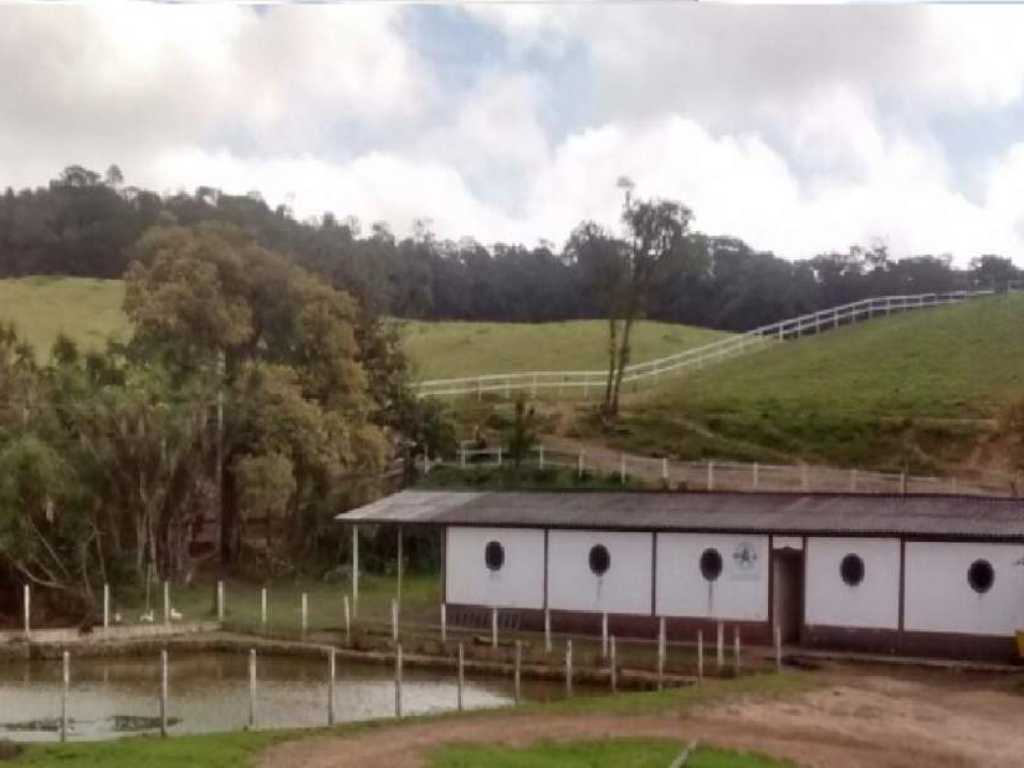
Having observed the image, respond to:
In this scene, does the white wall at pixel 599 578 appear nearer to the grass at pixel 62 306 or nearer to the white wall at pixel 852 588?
the white wall at pixel 852 588

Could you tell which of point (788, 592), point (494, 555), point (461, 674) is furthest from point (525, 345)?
point (461, 674)

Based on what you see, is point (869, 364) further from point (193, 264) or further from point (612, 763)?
point (612, 763)

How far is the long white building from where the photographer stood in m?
20.5

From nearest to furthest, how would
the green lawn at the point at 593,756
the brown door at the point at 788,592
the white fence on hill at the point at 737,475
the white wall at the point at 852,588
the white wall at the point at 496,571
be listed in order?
the green lawn at the point at 593,756
the white wall at the point at 852,588
the brown door at the point at 788,592
the white wall at the point at 496,571
the white fence on hill at the point at 737,475

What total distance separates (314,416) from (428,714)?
15.6 metres

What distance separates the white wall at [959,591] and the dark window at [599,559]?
15.2 feet

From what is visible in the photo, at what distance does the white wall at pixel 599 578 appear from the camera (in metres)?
23.0

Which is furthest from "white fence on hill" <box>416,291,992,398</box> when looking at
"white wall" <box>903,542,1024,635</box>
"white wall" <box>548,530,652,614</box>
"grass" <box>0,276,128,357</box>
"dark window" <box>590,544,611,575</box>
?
"white wall" <box>903,542,1024,635</box>

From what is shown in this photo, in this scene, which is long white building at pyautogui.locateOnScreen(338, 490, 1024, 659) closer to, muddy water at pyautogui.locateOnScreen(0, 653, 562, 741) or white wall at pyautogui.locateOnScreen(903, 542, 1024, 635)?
white wall at pyautogui.locateOnScreen(903, 542, 1024, 635)

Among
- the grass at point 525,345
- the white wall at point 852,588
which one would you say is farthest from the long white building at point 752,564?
the grass at point 525,345

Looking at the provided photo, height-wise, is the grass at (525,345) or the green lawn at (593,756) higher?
the grass at (525,345)

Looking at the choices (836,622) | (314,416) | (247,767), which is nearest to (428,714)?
(247,767)

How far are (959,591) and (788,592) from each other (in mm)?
2606

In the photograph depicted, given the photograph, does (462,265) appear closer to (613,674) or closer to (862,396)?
(862,396)
